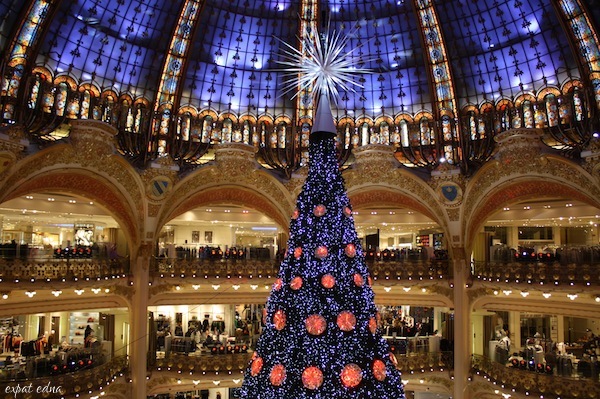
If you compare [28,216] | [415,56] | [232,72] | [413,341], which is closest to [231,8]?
[232,72]

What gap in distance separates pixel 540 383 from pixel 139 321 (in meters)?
17.4

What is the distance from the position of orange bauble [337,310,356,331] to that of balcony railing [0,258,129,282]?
14405 millimetres

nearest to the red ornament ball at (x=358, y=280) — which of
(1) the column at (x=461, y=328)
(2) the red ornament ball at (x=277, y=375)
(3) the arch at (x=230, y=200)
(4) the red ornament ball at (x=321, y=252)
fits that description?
(4) the red ornament ball at (x=321, y=252)

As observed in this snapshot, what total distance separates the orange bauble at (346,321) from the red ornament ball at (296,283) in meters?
0.90

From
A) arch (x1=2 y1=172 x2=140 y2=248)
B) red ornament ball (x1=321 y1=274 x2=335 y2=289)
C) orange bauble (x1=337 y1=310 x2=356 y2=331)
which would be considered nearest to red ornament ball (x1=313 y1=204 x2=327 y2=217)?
red ornament ball (x1=321 y1=274 x2=335 y2=289)

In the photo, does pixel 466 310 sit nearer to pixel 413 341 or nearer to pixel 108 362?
pixel 413 341

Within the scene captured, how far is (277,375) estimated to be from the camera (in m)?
9.38

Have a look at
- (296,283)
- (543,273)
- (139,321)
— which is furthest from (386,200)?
(296,283)

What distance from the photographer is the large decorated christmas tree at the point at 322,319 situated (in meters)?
9.26

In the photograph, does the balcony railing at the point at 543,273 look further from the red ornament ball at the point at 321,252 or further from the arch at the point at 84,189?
the arch at the point at 84,189

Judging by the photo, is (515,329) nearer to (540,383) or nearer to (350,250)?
(540,383)

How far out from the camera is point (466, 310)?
25578mm

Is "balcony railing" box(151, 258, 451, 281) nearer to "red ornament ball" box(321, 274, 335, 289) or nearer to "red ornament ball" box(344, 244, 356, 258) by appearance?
"red ornament ball" box(344, 244, 356, 258)

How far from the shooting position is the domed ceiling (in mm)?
22344
